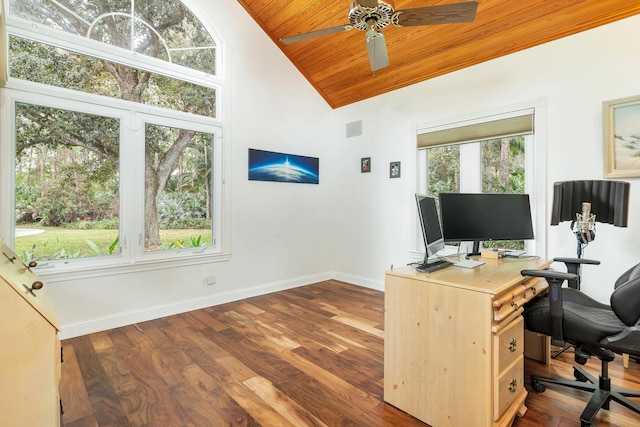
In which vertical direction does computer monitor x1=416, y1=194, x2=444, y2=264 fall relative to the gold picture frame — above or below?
below

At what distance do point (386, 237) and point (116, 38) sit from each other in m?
3.81

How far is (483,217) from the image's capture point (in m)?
2.45

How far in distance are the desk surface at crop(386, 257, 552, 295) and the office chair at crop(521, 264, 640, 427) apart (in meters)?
0.16

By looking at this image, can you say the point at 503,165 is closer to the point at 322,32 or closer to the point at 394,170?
the point at 394,170

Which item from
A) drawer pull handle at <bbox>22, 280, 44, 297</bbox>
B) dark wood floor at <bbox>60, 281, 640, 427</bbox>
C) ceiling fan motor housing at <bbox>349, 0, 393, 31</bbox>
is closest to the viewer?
drawer pull handle at <bbox>22, 280, 44, 297</bbox>

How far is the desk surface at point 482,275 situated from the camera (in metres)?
1.54

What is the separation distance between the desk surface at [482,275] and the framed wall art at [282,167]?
2701mm

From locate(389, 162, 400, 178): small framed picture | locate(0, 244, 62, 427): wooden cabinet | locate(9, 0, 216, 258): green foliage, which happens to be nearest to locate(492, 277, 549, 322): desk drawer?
locate(0, 244, 62, 427): wooden cabinet

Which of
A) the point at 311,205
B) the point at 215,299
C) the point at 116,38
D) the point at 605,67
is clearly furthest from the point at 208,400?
the point at 605,67

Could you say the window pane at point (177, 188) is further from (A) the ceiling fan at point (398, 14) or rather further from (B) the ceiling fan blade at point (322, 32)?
(A) the ceiling fan at point (398, 14)

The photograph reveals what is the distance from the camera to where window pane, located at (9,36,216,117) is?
8.62 ft

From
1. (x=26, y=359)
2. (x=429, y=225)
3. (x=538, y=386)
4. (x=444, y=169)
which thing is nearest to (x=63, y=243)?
(x=26, y=359)

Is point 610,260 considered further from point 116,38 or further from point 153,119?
point 116,38

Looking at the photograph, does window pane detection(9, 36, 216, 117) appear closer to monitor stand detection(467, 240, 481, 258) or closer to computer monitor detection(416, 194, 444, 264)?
computer monitor detection(416, 194, 444, 264)
